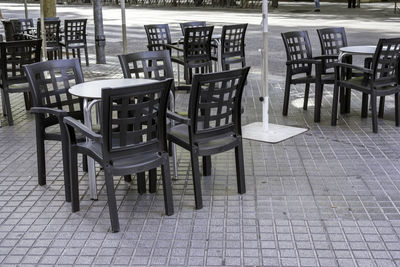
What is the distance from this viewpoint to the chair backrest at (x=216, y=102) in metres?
4.68

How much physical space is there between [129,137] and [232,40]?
576 centimetres

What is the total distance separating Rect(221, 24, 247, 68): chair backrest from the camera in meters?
9.87

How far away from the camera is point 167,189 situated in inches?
187

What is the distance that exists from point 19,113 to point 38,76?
3525 millimetres

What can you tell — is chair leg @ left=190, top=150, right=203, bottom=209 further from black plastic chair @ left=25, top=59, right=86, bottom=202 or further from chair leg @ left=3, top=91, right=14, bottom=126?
chair leg @ left=3, top=91, right=14, bottom=126

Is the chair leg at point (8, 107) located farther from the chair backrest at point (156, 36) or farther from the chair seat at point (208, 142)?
the chair seat at point (208, 142)

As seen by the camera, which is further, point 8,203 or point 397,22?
point 397,22

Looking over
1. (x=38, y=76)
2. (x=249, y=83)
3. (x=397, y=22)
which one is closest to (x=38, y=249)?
(x=38, y=76)

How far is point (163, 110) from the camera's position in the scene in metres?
4.58

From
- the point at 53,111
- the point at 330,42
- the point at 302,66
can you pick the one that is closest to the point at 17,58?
the point at 53,111

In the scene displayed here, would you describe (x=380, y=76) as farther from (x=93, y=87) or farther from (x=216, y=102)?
(x=93, y=87)

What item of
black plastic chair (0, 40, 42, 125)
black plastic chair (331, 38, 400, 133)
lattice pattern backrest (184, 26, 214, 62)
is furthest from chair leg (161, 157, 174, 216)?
lattice pattern backrest (184, 26, 214, 62)

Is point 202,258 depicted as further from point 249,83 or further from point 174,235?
point 249,83

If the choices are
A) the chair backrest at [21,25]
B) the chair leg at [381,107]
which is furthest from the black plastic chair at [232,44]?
the chair backrest at [21,25]
